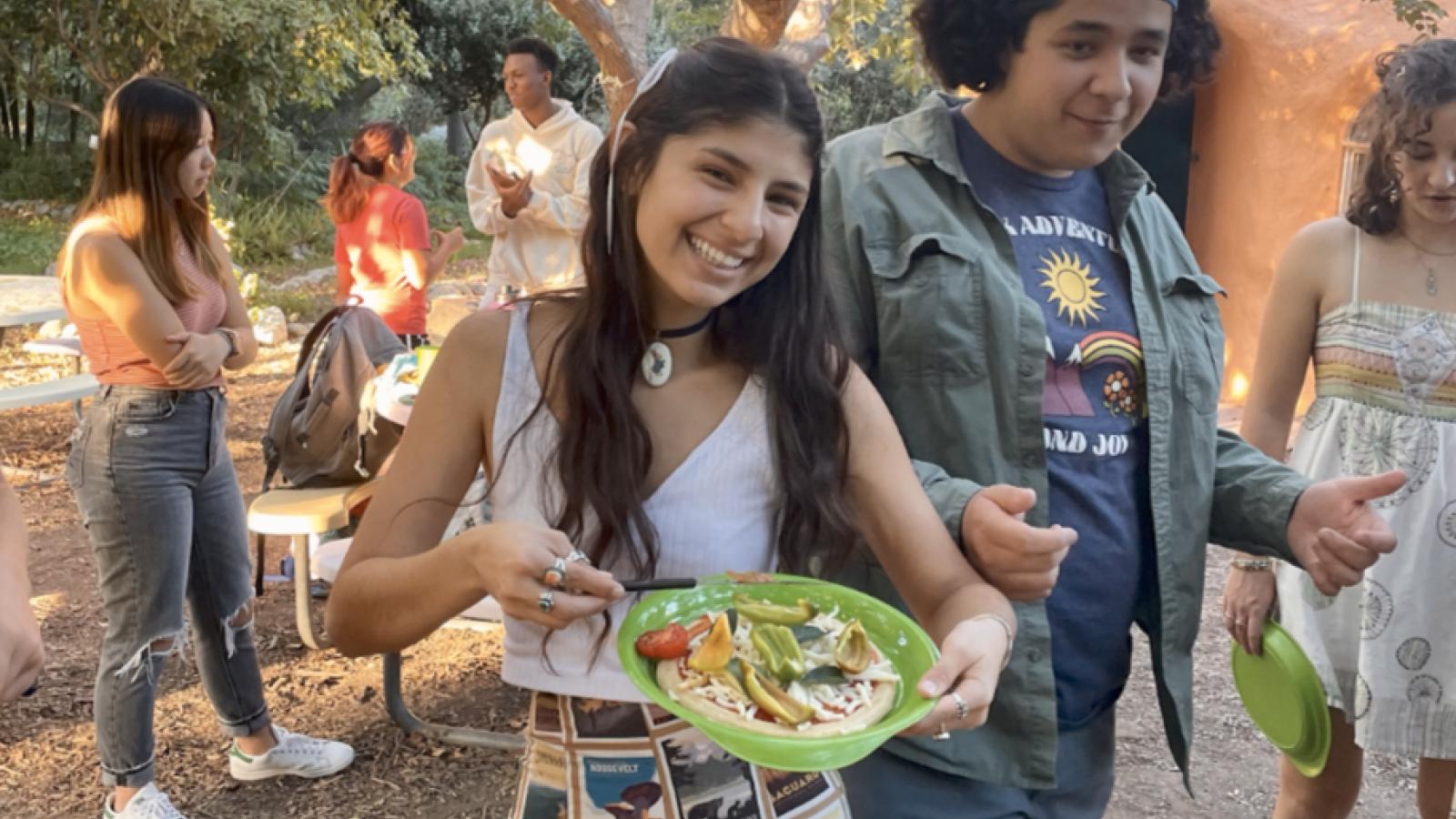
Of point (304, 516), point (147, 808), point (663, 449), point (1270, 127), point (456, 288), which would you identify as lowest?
point (147, 808)

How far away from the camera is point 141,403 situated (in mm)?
3318

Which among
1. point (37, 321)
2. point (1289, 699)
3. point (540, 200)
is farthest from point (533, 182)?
point (1289, 699)

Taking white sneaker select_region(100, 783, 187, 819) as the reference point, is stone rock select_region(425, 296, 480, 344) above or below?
above

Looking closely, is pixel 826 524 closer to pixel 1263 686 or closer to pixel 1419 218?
pixel 1263 686

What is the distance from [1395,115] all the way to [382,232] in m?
4.38

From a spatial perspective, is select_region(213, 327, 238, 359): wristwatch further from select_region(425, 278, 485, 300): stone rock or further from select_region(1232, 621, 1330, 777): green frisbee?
select_region(425, 278, 485, 300): stone rock

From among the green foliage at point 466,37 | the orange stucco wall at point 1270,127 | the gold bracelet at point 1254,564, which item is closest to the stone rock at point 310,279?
the green foliage at point 466,37

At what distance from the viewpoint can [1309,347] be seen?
8.49ft

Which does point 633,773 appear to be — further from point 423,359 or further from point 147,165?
point 423,359

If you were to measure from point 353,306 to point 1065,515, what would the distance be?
3443 mm

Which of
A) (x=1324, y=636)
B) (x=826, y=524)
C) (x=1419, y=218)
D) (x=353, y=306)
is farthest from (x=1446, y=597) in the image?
(x=353, y=306)

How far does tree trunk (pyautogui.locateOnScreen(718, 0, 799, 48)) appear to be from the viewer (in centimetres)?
573

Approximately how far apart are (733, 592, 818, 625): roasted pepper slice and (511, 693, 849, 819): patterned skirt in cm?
16

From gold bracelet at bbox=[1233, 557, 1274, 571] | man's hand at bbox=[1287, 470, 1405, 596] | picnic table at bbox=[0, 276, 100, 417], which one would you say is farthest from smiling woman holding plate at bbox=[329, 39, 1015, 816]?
picnic table at bbox=[0, 276, 100, 417]
